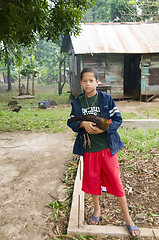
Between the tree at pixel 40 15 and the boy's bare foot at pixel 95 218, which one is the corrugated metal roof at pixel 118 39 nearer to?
the tree at pixel 40 15

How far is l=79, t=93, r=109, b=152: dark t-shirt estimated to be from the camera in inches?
79.9

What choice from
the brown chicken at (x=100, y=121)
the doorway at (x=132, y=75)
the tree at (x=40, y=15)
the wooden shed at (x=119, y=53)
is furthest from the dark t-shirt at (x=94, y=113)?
the doorway at (x=132, y=75)

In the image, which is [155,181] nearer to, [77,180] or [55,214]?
[77,180]

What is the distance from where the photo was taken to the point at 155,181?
2926 mm

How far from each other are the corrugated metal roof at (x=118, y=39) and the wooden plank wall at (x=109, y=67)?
2.40 ft

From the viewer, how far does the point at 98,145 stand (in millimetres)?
2029

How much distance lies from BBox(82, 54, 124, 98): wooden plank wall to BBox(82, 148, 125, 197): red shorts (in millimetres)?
10160

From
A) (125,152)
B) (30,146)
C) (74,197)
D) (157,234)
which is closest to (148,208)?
(157,234)

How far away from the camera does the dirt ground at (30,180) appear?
218 centimetres

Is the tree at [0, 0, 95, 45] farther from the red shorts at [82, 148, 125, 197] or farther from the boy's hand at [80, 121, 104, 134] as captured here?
the red shorts at [82, 148, 125, 197]

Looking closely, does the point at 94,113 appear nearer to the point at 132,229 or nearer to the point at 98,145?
the point at 98,145

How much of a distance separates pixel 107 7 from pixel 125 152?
17.6 meters

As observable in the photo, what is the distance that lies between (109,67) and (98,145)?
10.5 metres

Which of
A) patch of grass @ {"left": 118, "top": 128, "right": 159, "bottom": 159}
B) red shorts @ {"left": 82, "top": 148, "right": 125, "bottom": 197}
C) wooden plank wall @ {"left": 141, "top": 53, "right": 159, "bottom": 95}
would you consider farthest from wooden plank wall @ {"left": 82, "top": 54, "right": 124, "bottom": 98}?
red shorts @ {"left": 82, "top": 148, "right": 125, "bottom": 197}
